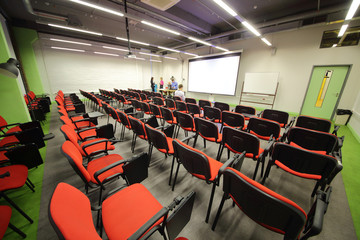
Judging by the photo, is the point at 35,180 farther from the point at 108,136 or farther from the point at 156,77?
the point at 156,77

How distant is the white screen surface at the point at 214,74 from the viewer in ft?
24.3

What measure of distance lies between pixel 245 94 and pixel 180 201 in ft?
25.1

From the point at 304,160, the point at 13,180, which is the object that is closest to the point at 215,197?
the point at 304,160

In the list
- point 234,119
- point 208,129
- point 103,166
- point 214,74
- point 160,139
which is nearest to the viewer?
point 103,166

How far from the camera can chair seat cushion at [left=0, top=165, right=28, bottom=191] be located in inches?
51.2

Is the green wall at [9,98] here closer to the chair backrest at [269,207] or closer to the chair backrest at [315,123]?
the chair backrest at [269,207]

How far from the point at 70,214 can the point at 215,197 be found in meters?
1.59

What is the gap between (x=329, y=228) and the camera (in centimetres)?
140

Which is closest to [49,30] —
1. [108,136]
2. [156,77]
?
[156,77]

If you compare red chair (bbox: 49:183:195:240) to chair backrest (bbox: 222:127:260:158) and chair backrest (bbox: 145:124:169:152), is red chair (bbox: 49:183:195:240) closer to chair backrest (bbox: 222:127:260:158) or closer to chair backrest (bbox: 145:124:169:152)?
chair backrest (bbox: 145:124:169:152)

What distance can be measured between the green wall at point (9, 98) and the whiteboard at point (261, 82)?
8.69 meters

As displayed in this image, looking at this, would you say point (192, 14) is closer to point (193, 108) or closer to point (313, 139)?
point (193, 108)

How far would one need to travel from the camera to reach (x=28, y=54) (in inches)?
257

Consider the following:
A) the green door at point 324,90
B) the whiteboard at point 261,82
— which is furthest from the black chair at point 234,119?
the green door at point 324,90
